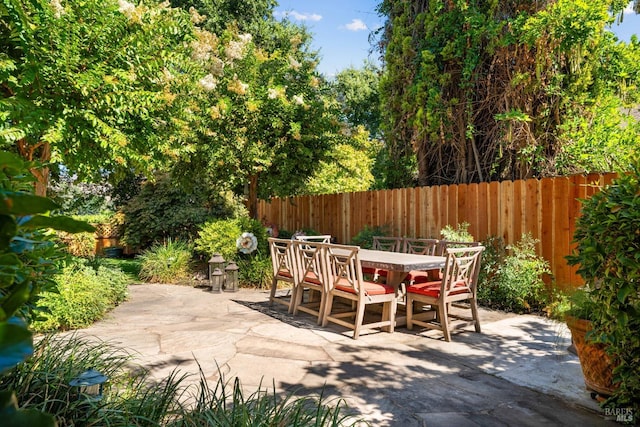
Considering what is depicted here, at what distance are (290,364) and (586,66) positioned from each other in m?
6.63

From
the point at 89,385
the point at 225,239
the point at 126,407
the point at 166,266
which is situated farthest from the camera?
the point at 166,266

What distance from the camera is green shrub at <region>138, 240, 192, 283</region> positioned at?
8.38 metres

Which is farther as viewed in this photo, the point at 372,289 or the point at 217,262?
the point at 217,262

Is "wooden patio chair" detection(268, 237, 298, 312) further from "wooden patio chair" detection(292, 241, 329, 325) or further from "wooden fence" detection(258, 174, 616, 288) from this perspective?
"wooden fence" detection(258, 174, 616, 288)

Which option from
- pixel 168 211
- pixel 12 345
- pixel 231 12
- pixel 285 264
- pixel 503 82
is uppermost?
pixel 231 12

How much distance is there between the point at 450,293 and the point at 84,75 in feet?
13.8

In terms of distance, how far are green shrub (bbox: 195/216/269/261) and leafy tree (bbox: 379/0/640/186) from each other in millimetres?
3711

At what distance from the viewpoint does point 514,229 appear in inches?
243

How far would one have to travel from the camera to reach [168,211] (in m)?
11.6

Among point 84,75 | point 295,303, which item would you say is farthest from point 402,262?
point 84,75

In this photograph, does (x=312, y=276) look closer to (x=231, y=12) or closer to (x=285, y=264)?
(x=285, y=264)

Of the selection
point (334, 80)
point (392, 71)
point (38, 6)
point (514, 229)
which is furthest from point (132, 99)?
point (334, 80)

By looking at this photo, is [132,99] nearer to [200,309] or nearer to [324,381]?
[200,309]

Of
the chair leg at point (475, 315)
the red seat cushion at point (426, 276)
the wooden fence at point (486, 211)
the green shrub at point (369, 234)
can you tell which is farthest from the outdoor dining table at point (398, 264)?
the green shrub at point (369, 234)
